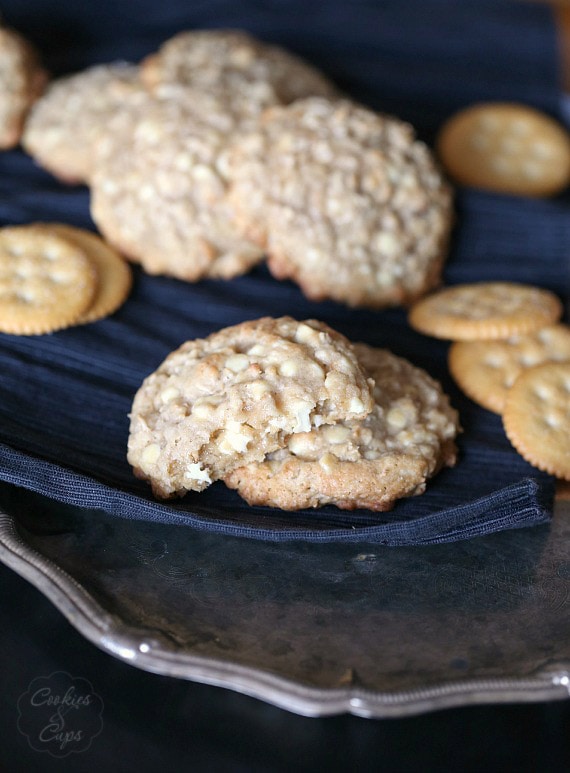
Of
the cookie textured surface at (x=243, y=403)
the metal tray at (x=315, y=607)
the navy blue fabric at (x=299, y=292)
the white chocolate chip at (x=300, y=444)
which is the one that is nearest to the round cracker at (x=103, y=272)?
the navy blue fabric at (x=299, y=292)

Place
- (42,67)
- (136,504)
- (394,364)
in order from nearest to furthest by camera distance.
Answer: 1. (136,504)
2. (394,364)
3. (42,67)

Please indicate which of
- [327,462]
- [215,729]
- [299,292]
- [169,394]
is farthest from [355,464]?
[299,292]

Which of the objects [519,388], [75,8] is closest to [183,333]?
[519,388]

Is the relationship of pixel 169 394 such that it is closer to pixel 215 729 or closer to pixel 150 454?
pixel 150 454

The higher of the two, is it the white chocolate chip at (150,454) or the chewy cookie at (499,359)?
the chewy cookie at (499,359)

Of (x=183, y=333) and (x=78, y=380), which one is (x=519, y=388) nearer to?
(x=183, y=333)

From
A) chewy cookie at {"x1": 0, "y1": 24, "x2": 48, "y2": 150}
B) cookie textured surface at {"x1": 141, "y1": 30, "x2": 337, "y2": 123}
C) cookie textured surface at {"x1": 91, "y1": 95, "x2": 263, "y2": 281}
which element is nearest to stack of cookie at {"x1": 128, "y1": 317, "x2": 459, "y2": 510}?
cookie textured surface at {"x1": 91, "y1": 95, "x2": 263, "y2": 281}

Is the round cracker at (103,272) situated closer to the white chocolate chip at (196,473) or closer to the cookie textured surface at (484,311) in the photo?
the white chocolate chip at (196,473)

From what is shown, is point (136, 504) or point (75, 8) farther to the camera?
point (75, 8)
